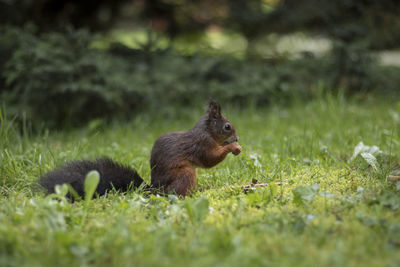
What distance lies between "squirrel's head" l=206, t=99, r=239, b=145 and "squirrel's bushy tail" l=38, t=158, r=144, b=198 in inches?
24.4

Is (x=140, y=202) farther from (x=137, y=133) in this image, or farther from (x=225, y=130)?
(x=137, y=133)

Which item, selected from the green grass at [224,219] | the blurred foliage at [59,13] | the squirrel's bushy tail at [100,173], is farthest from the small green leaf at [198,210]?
the blurred foliage at [59,13]

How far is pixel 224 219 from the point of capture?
1.87m

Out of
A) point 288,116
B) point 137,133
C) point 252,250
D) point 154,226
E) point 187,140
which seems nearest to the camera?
point 252,250

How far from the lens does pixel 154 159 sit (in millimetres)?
2500

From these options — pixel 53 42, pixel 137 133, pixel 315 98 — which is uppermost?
pixel 53 42

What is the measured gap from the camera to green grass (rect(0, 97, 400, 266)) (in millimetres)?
1474

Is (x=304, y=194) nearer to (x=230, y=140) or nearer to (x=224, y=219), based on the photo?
(x=224, y=219)

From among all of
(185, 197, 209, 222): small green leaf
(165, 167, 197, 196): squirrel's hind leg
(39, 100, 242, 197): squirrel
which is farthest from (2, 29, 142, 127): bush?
(185, 197, 209, 222): small green leaf

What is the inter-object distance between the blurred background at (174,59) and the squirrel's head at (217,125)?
2228 millimetres

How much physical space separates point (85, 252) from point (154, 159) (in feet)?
3.44

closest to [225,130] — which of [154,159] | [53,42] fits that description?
[154,159]

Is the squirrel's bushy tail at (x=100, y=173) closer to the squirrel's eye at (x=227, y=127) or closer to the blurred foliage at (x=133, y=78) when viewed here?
the squirrel's eye at (x=227, y=127)

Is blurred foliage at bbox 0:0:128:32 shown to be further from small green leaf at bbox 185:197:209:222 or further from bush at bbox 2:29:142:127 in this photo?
small green leaf at bbox 185:197:209:222
